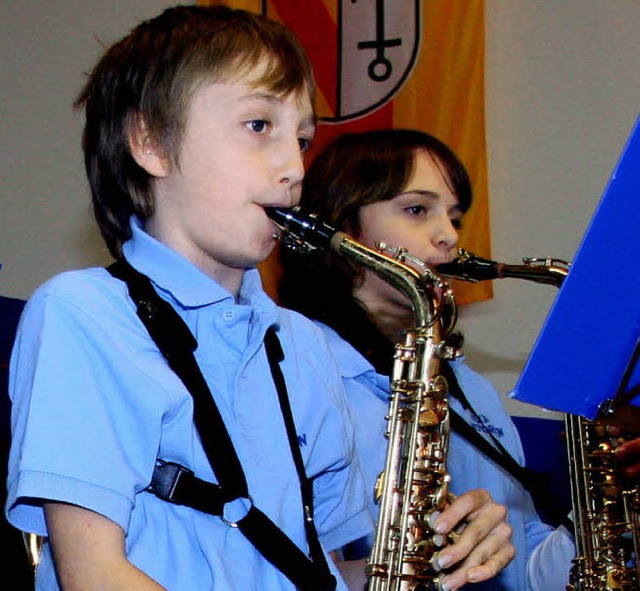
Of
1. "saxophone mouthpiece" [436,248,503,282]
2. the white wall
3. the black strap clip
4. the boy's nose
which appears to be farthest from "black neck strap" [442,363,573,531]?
the white wall

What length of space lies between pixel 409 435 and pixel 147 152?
24.6 inches

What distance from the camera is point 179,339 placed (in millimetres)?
1423

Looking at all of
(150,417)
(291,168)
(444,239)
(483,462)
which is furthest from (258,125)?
(483,462)

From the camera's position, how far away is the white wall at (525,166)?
132 inches

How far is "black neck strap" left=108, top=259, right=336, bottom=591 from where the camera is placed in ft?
4.46

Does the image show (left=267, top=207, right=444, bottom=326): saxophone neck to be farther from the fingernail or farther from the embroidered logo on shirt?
the embroidered logo on shirt

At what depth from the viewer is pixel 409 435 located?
1688mm

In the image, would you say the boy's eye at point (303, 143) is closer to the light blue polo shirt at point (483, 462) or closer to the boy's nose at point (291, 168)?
the boy's nose at point (291, 168)

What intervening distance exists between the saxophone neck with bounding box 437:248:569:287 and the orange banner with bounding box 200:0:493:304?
3.10 feet

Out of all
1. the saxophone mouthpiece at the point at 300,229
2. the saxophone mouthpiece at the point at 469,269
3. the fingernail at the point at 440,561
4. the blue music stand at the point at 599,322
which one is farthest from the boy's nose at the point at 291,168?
the saxophone mouthpiece at the point at 469,269

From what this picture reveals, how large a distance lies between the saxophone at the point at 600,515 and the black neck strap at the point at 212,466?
0.83 meters

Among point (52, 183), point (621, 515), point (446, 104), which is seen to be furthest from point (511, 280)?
point (52, 183)

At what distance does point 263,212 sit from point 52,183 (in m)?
2.36

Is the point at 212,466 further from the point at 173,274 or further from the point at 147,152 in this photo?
the point at 147,152
